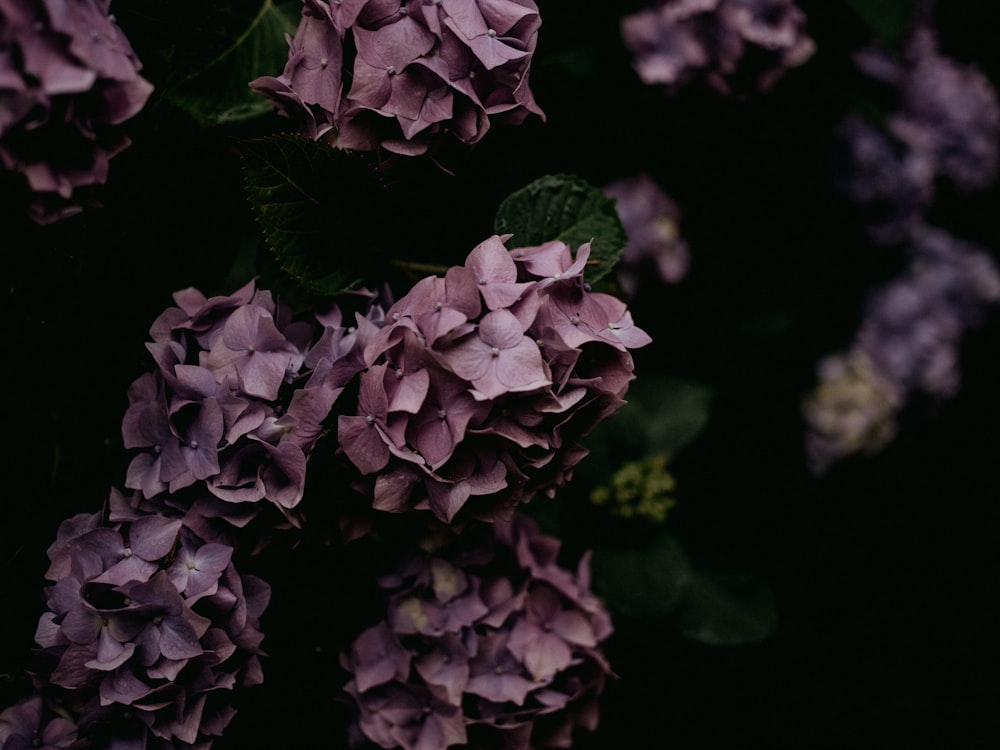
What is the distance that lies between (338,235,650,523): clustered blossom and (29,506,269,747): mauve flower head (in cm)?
15

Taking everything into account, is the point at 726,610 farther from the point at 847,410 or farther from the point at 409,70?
the point at 409,70

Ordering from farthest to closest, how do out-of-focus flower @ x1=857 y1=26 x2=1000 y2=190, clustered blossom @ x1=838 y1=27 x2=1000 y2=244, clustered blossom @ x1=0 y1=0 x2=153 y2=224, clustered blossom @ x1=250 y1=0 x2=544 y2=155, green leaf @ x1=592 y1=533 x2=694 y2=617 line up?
out-of-focus flower @ x1=857 y1=26 x2=1000 y2=190, clustered blossom @ x1=838 y1=27 x2=1000 y2=244, green leaf @ x1=592 y1=533 x2=694 y2=617, clustered blossom @ x1=250 y1=0 x2=544 y2=155, clustered blossom @ x1=0 y1=0 x2=153 y2=224

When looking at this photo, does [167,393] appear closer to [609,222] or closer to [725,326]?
[609,222]

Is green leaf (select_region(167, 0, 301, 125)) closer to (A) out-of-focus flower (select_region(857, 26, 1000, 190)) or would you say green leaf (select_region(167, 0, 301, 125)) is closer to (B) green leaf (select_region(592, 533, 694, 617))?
(B) green leaf (select_region(592, 533, 694, 617))

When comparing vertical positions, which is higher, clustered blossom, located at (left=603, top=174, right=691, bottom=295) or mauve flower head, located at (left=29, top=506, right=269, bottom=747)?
mauve flower head, located at (left=29, top=506, right=269, bottom=747)

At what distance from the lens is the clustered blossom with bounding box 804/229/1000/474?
4.69 feet

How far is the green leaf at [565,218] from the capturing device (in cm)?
74

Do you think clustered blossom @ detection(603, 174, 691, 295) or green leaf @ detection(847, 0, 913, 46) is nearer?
green leaf @ detection(847, 0, 913, 46)

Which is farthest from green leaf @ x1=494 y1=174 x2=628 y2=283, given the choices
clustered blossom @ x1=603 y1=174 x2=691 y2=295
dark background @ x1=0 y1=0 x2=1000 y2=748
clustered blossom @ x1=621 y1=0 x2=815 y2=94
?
clustered blossom @ x1=603 y1=174 x2=691 y2=295

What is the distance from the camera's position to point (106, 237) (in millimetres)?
715

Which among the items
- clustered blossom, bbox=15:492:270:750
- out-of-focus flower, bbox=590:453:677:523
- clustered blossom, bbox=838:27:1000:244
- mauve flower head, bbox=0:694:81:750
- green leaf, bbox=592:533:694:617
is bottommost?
green leaf, bbox=592:533:694:617

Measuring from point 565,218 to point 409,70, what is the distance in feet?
0.68

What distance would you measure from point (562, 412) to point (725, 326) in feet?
2.66

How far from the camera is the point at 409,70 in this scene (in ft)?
1.99
